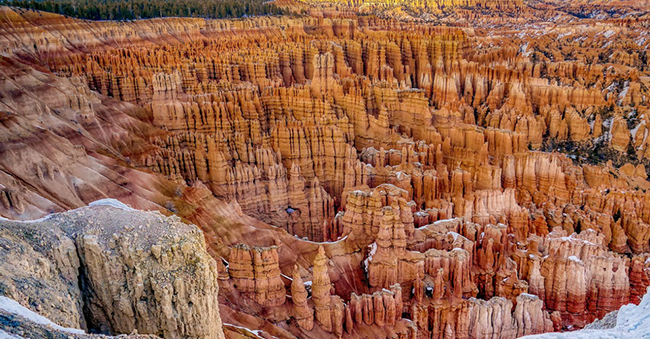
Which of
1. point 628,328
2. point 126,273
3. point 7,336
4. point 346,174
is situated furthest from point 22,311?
point 346,174

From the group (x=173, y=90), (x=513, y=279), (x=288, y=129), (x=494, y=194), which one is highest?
(x=173, y=90)

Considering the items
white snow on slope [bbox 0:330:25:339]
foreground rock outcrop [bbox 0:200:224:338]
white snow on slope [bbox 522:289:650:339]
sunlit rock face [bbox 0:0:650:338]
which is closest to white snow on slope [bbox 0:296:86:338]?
white snow on slope [bbox 0:330:25:339]

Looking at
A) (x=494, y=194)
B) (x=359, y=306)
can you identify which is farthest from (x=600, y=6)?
(x=359, y=306)

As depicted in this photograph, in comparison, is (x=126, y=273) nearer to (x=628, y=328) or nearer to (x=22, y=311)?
(x=22, y=311)

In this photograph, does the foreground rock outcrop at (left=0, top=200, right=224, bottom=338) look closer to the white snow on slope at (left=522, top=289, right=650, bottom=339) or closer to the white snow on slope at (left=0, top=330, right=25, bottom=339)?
the white snow on slope at (left=0, top=330, right=25, bottom=339)

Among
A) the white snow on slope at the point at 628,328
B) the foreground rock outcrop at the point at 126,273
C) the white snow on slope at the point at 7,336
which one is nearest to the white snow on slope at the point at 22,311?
the white snow on slope at the point at 7,336

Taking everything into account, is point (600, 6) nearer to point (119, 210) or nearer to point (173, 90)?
point (173, 90)

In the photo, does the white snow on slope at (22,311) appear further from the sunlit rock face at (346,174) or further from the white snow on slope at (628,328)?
the white snow on slope at (628,328)
